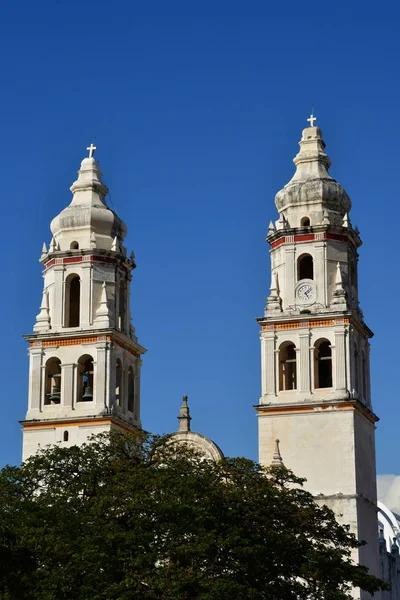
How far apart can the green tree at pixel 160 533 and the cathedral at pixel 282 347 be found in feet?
32.0

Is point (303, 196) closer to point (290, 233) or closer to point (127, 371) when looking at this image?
point (290, 233)

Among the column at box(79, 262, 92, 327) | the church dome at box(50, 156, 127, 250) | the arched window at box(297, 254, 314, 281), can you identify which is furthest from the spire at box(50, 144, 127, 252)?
the arched window at box(297, 254, 314, 281)

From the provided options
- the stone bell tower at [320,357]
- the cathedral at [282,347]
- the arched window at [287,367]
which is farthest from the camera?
the arched window at [287,367]

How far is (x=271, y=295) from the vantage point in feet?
183

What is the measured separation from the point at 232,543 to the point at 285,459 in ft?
48.3

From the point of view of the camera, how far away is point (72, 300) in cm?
5700

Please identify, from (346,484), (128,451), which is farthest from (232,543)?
(346,484)

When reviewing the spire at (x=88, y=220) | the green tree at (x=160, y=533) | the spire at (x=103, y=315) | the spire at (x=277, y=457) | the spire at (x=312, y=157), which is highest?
the spire at (x=312, y=157)

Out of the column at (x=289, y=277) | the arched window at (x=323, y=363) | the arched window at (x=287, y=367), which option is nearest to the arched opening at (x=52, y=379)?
the arched window at (x=287, y=367)

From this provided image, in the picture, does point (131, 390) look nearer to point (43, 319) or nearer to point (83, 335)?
point (83, 335)

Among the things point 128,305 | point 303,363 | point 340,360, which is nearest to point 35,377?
point 128,305

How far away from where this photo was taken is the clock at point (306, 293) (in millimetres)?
55188

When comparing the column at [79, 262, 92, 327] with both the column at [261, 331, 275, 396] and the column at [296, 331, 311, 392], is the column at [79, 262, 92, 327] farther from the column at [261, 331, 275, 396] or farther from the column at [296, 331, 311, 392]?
the column at [296, 331, 311, 392]

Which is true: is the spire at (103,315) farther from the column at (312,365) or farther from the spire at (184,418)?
the column at (312,365)
